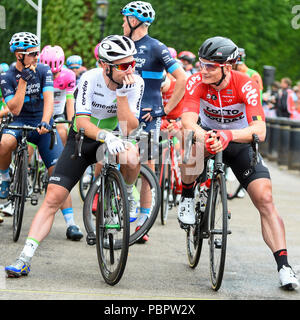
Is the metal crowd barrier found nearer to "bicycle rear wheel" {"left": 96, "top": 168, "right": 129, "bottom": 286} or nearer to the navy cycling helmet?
the navy cycling helmet

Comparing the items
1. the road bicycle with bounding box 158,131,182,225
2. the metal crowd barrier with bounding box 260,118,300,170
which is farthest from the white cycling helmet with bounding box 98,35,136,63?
the metal crowd barrier with bounding box 260,118,300,170

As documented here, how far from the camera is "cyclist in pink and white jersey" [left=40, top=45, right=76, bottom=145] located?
33.0 ft

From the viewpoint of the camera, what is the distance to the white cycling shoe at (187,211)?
731cm

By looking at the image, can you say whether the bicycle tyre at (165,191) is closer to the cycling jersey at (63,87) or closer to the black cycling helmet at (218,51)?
the cycling jersey at (63,87)

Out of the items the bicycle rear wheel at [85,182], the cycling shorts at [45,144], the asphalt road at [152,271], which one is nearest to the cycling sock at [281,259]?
the asphalt road at [152,271]

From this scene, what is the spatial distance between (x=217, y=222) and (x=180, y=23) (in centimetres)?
2742

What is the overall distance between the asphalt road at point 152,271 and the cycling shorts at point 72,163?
79cm

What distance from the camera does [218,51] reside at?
6.80m

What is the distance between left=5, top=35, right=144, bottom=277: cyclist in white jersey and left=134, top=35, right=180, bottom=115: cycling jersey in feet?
5.77

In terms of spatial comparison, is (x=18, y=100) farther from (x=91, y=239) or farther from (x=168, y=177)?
(x=168, y=177)

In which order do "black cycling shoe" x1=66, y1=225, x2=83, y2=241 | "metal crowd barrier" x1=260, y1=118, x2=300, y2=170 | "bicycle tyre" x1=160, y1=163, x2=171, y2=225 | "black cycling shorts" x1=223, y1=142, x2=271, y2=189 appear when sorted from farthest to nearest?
1. "metal crowd barrier" x1=260, y1=118, x2=300, y2=170
2. "bicycle tyre" x1=160, y1=163, x2=171, y2=225
3. "black cycling shoe" x1=66, y1=225, x2=83, y2=241
4. "black cycling shorts" x1=223, y1=142, x2=271, y2=189

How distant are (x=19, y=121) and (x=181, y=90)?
1815 mm
